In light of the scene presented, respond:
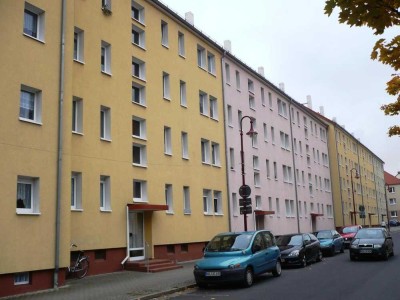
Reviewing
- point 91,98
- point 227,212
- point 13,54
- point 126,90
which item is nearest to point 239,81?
point 227,212

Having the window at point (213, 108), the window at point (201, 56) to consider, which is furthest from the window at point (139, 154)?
the window at point (201, 56)

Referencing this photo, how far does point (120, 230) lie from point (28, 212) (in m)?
5.72

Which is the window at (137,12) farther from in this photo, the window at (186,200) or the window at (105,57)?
the window at (186,200)

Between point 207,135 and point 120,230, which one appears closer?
point 120,230

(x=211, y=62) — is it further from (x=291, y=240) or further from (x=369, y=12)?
(x=369, y=12)

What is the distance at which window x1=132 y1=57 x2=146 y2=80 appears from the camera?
23.0 metres

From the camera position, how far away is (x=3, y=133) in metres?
13.7

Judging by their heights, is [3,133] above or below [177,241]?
above

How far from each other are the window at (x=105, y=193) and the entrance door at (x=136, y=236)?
6.19 ft

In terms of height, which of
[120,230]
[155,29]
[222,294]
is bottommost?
[222,294]

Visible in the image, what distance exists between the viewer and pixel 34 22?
52.4ft

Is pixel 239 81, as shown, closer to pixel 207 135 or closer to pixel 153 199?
pixel 207 135

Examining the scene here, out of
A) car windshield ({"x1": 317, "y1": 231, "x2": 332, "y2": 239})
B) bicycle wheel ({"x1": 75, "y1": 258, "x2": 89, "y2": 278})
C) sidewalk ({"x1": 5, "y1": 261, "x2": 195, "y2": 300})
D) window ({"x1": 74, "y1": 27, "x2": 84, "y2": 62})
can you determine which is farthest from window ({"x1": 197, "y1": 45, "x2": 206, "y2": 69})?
bicycle wheel ({"x1": 75, "y1": 258, "x2": 89, "y2": 278})

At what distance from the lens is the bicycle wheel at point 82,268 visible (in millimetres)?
16736
